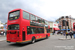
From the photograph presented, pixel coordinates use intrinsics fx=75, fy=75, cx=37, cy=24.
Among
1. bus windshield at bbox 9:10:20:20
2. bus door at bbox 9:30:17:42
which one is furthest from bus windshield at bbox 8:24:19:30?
bus windshield at bbox 9:10:20:20

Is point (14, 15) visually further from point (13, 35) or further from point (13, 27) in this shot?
point (13, 35)

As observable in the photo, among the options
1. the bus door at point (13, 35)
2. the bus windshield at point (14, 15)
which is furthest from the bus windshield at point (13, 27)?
the bus windshield at point (14, 15)

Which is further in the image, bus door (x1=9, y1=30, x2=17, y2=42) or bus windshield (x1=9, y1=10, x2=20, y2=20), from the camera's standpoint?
bus windshield (x1=9, y1=10, x2=20, y2=20)

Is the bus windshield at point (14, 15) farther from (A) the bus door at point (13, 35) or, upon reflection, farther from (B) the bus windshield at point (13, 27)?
(A) the bus door at point (13, 35)

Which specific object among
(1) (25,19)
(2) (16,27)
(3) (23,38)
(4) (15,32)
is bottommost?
(3) (23,38)

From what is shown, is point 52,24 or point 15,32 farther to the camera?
point 52,24

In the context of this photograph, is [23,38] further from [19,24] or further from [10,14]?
[10,14]

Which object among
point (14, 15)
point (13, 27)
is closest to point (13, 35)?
point (13, 27)

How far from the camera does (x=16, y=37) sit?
8.98 metres

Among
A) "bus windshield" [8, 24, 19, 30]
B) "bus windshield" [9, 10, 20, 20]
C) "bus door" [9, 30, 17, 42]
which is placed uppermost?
"bus windshield" [9, 10, 20, 20]

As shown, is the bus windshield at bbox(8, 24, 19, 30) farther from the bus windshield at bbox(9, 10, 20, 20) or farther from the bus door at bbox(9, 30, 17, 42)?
the bus windshield at bbox(9, 10, 20, 20)

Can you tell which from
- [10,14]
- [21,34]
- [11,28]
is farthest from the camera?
[10,14]

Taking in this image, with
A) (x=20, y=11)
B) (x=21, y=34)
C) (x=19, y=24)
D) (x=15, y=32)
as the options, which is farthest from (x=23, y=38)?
(x=20, y=11)

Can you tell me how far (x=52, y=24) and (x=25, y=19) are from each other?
115 ft
